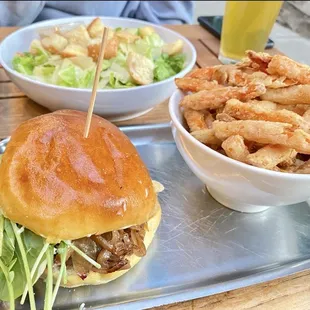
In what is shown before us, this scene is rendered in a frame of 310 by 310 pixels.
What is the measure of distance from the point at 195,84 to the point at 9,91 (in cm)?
68

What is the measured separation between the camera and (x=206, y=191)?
1045 millimetres

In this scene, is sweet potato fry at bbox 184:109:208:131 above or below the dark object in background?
above

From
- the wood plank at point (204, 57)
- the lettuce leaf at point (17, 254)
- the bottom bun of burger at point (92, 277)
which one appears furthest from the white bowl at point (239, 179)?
the wood plank at point (204, 57)

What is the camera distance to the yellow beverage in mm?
1679

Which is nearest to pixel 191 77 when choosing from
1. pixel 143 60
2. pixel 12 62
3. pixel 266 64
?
pixel 266 64

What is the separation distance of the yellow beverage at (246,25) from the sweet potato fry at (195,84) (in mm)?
797

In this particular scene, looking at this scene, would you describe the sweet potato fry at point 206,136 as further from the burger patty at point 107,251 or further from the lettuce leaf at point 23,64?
the lettuce leaf at point 23,64

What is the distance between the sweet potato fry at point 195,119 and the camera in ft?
3.00

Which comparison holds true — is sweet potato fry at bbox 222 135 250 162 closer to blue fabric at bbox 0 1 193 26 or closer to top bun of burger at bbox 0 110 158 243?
top bun of burger at bbox 0 110 158 243

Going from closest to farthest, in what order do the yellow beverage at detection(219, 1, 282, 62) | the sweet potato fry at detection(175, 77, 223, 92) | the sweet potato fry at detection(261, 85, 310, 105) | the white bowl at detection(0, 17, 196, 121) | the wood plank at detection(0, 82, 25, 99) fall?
the sweet potato fry at detection(261, 85, 310, 105) → the sweet potato fry at detection(175, 77, 223, 92) → the white bowl at detection(0, 17, 196, 121) → the wood plank at detection(0, 82, 25, 99) → the yellow beverage at detection(219, 1, 282, 62)

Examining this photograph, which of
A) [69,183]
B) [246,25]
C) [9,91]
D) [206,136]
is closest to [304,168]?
[206,136]

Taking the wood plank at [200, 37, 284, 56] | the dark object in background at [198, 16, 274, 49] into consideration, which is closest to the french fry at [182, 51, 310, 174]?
the wood plank at [200, 37, 284, 56]

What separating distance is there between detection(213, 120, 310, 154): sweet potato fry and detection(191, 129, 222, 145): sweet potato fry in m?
0.03

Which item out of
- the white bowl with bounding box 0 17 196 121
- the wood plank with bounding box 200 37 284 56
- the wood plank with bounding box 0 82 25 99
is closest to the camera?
the white bowl with bounding box 0 17 196 121
